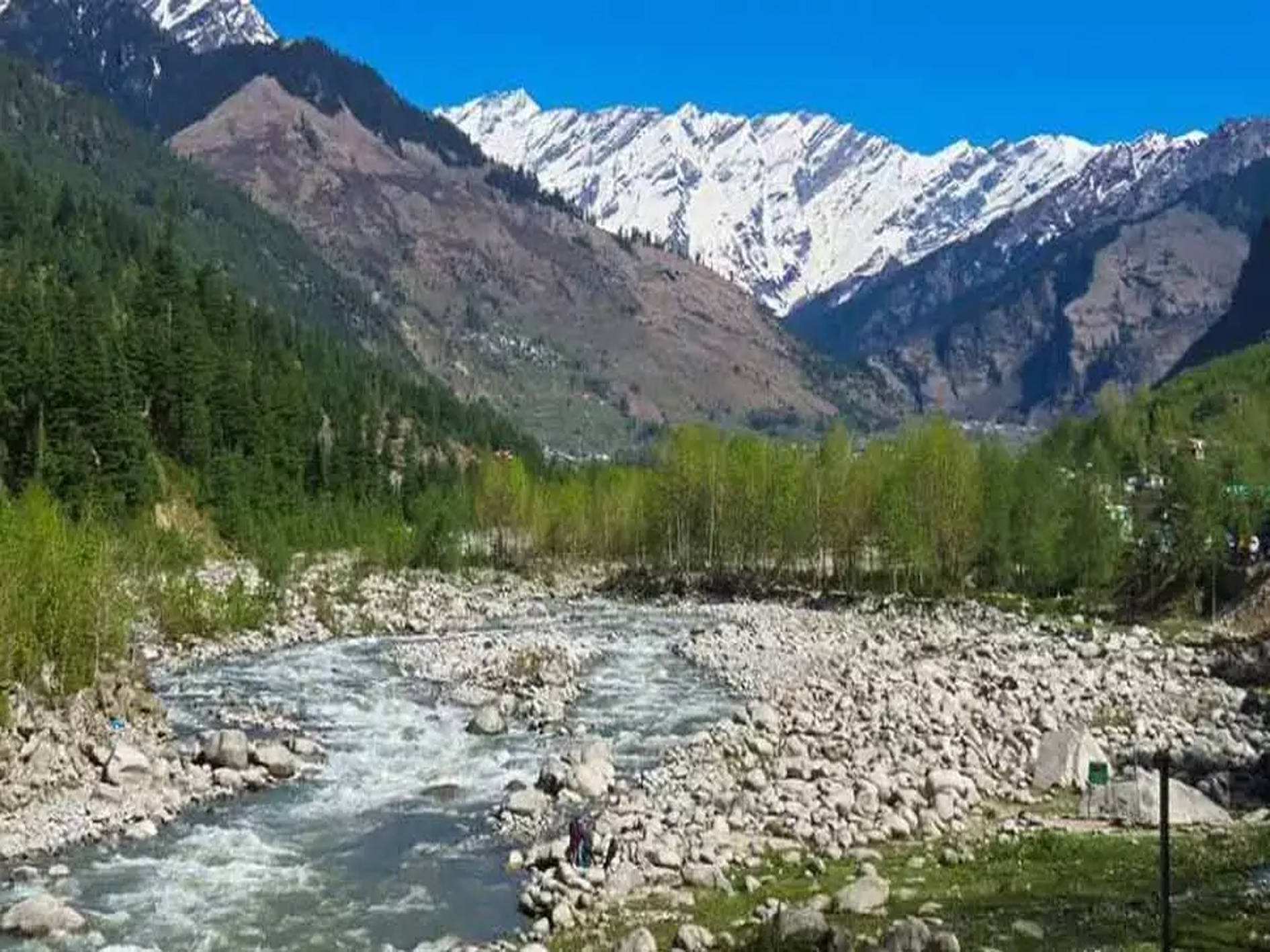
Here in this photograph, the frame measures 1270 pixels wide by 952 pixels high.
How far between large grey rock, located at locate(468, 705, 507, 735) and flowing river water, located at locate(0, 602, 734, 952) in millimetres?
610

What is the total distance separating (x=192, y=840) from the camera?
119ft

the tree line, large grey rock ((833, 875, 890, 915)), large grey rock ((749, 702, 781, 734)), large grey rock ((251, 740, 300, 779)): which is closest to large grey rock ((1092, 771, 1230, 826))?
large grey rock ((833, 875, 890, 915))

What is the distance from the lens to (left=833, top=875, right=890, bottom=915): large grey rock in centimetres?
2738

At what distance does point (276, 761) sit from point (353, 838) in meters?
7.81

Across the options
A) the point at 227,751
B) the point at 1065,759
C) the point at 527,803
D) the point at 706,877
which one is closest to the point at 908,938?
the point at 706,877

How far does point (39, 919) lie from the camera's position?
29.0m

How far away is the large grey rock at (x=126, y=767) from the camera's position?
3988 centimetres

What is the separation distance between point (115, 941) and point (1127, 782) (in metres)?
28.0

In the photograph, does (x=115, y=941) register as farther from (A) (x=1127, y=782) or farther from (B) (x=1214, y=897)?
(A) (x=1127, y=782)

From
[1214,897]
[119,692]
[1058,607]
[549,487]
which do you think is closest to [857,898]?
[1214,897]

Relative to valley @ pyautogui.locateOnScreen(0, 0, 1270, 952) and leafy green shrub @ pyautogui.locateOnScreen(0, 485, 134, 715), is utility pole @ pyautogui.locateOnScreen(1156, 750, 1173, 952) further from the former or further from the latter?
leafy green shrub @ pyautogui.locateOnScreen(0, 485, 134, 715)

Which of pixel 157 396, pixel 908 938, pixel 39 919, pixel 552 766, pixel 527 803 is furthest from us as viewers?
pixel 157 396

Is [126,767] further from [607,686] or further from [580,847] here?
[607,686]

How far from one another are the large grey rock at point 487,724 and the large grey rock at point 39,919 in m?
22.7
